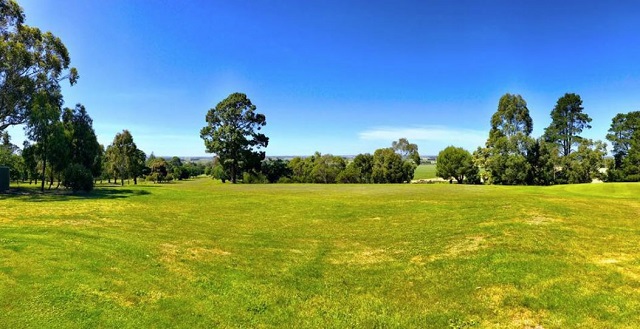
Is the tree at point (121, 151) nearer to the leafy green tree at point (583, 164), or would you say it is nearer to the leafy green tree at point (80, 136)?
the leafy green tree at point (80, 136)

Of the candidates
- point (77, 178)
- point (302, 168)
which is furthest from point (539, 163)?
point (77, 178)

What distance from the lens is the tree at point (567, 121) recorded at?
8806cm

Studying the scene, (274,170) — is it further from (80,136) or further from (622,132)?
(622,132)

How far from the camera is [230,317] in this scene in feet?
32.1

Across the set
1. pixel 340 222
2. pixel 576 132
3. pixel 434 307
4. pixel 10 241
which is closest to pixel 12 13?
pixel 10 241

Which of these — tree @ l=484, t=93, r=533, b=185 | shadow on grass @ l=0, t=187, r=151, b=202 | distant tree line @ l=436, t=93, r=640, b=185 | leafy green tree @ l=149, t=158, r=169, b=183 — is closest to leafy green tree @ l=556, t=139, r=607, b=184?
distant tree line @ l=436, t=93, r=640, b=185

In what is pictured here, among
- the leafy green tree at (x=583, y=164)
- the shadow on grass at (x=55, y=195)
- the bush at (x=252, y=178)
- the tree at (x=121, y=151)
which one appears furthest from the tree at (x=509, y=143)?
the tree at (x=121, y=151)

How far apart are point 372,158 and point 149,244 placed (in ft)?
286

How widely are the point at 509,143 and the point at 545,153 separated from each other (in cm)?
846

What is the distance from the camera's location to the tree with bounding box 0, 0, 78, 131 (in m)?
40.1

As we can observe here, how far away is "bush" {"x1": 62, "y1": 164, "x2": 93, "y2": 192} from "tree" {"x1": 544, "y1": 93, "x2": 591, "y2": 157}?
3847 inches

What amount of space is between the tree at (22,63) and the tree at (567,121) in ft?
337

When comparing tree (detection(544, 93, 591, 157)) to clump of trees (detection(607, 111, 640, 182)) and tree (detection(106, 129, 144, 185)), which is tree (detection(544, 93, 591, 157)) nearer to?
clump of trees (detection(607, 111, 640, 182))

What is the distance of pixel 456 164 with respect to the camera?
91.2 meters
